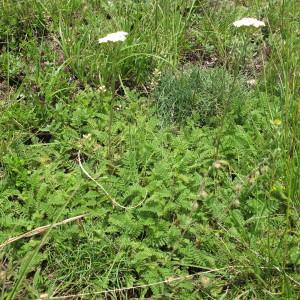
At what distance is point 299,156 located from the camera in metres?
1.93

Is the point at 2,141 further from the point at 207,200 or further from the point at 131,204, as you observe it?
the point at 207,200

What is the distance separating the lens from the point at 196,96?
7.86ft

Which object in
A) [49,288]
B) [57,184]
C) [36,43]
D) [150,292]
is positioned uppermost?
[36,43]

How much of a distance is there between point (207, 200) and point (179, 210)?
13cm

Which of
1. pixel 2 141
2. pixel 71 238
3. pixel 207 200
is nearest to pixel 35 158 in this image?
pixel 2 141

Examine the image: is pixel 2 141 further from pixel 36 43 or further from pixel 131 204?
pixel 36 43

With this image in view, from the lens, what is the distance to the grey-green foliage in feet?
7.75

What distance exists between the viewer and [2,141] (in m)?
2.10

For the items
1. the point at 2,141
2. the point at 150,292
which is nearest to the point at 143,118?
the point at 2,141

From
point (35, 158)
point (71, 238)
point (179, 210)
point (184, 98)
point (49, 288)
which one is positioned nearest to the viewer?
point (49, 288)

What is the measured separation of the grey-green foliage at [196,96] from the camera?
93.0 inches

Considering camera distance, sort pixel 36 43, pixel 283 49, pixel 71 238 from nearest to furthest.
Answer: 1. pixel 71 238
2. pixel 283 49
3. pixel 36 43

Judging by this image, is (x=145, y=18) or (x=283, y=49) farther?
(x=145, y=18)

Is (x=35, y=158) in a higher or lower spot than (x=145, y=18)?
lower
